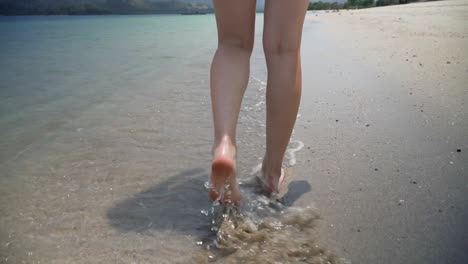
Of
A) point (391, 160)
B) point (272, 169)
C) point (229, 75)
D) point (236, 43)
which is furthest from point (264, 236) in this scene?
point (391, 160)

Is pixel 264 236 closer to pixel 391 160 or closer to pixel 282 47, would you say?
pixel 282 47

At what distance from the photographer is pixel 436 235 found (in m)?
1.05

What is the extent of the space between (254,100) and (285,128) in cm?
143

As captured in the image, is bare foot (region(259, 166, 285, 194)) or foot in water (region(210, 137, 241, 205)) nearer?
foot in water (region(210, 137, 241, 205))

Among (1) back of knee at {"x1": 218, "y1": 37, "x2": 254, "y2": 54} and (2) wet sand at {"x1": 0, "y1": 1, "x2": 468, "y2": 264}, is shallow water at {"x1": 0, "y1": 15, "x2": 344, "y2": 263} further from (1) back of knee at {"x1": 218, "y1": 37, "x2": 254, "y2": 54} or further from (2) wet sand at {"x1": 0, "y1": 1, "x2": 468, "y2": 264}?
(1) back of knee at {"x1": 218, "y1": 37, "x2": 254, "y2": 54}

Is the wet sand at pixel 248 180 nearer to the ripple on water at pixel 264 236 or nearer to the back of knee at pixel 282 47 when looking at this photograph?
the ripple on water at pixel 264 236

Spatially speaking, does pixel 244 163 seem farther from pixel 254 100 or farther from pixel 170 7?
pixel 170 7

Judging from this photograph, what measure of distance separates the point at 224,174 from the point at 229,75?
14.3 inches

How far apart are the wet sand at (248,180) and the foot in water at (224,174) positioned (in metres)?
0.09

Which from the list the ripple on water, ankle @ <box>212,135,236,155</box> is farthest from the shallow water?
ankle @ <box>212,135,236,155</box>

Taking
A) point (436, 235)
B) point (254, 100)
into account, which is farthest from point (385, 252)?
point (254, 100)

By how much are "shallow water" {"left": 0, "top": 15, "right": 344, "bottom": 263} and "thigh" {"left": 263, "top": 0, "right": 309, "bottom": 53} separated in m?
0.55

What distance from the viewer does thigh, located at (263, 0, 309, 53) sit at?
1.20 metres

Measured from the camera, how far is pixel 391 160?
158 cm
